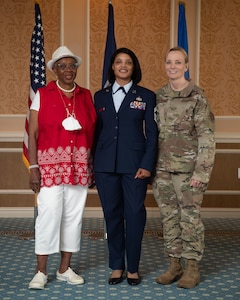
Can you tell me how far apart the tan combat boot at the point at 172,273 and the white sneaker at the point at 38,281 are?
0.79 m

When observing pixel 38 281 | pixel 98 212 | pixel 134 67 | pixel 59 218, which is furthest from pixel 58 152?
pixel 98 212

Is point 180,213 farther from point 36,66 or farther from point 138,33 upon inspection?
point 138,33

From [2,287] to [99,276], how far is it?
2.33 feet

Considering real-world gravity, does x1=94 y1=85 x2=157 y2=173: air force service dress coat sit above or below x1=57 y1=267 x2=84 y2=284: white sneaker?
above

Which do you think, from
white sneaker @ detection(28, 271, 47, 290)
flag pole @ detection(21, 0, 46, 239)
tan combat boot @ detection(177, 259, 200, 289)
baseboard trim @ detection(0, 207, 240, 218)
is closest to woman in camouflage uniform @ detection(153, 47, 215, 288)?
tan combat boot @ detection(177, 259, 200, 289)

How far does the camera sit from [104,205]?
4.44 metres

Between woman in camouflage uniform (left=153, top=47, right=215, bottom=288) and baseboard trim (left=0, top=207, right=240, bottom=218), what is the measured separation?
2.68 meters

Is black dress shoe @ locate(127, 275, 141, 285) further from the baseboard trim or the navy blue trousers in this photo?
the baseboard trim

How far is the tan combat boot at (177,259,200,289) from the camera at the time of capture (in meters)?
4.36

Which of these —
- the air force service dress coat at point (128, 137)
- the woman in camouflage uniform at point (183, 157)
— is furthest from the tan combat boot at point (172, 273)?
the air force service dress coat at point (128, 137)

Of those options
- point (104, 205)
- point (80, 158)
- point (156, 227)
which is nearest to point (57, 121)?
point (80, 158)

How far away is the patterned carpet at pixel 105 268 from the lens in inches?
166

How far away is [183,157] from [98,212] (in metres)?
2.98

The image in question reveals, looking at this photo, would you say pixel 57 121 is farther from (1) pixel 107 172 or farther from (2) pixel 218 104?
(2) pixel 218 104
